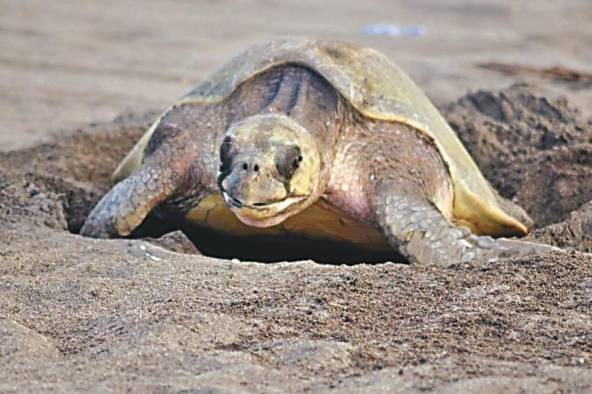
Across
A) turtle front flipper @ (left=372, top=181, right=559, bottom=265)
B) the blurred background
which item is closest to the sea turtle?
turtle front flipper @ (left=372, top=181, right=559, bottom=265)

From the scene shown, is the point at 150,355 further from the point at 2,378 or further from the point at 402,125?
the point at 402,125

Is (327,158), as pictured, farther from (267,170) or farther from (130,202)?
(130,202)

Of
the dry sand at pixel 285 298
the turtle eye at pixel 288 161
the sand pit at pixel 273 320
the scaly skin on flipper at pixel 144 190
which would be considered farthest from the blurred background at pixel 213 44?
the sand pit at pixel 273 320

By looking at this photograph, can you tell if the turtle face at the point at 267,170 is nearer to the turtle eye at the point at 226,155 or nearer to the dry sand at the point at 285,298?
the turtle eye at the point at 226,155

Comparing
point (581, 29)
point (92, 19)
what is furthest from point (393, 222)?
point (581, 29)

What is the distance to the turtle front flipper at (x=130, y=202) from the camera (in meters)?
4.16

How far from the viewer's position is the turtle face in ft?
12.0

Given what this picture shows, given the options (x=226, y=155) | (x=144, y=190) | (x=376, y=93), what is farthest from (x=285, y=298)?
(x=376, y=93)

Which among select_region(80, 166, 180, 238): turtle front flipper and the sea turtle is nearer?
the sea turtle

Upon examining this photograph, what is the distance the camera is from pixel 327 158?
4.16 meters

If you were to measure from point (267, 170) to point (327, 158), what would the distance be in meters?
0.52

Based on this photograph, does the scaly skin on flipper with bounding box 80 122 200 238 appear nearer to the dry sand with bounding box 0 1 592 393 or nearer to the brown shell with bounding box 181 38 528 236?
the dry sand with bounding box 0 1 592 393

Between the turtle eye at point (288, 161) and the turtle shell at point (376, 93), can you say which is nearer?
the turtle eye at point (288, 161)

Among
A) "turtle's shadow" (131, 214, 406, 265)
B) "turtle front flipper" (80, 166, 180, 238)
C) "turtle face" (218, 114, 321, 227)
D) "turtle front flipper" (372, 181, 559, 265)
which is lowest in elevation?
"turtle's shadow" (131, 214, 406, 265)
